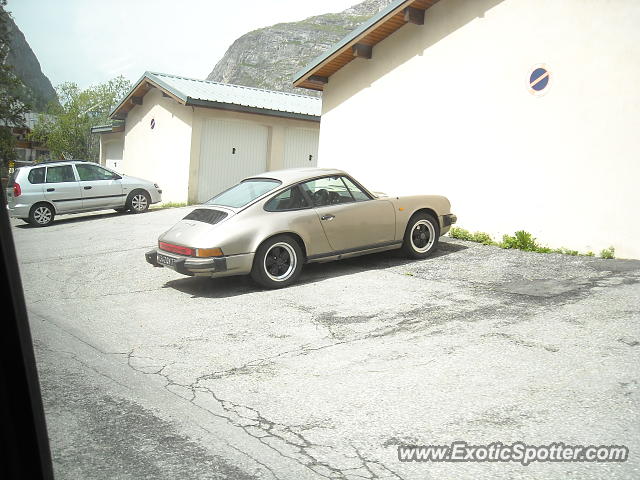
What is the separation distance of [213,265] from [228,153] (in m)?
12.2

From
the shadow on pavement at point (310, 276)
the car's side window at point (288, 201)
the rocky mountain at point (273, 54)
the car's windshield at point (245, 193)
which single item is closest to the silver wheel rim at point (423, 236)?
the shadow on pavement at point (310, 276)

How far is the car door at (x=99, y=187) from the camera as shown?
53.2 feet

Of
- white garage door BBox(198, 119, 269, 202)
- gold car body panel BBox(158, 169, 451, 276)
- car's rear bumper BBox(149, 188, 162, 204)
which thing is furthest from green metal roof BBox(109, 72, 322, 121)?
gold car body panel BBox(158, 169, 451, 276)

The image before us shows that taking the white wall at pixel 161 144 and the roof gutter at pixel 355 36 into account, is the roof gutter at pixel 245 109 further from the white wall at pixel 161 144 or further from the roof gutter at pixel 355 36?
the roof gutter at pixel 355 36

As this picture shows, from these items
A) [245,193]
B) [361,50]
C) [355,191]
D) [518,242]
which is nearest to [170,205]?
[361,50]

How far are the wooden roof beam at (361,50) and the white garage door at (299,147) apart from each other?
7.73 metres

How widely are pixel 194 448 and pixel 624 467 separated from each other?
7.57 feet

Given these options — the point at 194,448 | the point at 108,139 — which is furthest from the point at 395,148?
the point at 108,139

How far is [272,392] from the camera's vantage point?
434 cm

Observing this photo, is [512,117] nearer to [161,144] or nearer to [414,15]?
[414,15]

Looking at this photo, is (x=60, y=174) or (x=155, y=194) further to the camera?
(x=155, y=194)

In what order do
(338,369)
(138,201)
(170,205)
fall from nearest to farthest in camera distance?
(338,369) → (138,201) → (170,205)

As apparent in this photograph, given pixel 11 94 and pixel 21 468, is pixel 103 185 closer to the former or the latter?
pixel 11 94

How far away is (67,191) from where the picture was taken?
52.2ft
